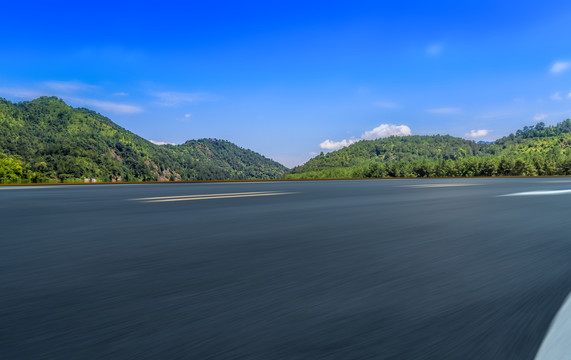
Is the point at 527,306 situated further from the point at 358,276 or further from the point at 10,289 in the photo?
the point at 10,289

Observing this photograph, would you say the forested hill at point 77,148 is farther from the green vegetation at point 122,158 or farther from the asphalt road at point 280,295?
the asphalt road at point 280,295

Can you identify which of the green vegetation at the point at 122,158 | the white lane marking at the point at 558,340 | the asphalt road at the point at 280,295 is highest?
the green vegetation at the point at 122,158

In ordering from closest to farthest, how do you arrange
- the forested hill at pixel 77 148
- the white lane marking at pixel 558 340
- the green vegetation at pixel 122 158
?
the white lane marking at pixel 558 340, the green vegetation at pixel 122 158, the forested hill at pixel 77 148

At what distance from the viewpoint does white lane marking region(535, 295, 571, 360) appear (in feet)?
5.29

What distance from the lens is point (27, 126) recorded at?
136125 millimetres

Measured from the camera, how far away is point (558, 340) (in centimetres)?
175

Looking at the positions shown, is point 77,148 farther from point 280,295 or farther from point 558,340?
point 558,340

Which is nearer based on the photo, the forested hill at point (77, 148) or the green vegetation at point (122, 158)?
the green vegetation at point (122, 158)

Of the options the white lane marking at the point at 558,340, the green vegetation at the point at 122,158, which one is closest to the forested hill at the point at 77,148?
the green vegetation at the point at 122,158

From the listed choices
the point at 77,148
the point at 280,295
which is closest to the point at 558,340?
the point at 280,295

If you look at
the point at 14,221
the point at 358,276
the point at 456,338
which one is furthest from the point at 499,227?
the point at 14,221

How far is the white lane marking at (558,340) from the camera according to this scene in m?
1.61

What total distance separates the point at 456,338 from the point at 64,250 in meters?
3.91

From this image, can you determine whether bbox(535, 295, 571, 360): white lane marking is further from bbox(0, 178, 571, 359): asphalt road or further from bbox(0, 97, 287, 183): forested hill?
bbox(0, 97, 287, 183): forested hill
